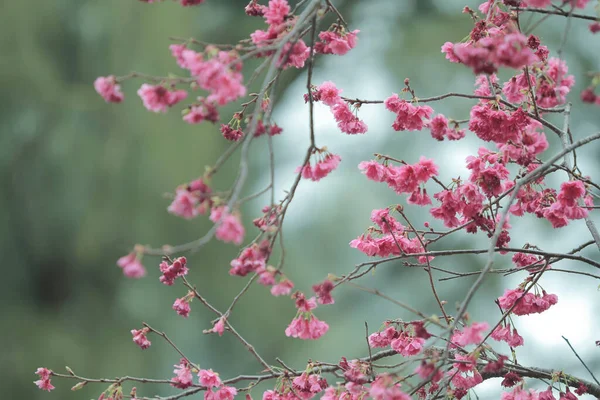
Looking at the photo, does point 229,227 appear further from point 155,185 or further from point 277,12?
point 155,185

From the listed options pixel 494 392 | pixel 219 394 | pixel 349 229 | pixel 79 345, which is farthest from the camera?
pixel 79 345

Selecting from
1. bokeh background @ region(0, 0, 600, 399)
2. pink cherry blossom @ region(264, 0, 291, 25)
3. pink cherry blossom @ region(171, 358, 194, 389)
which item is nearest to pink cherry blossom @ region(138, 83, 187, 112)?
pink cherry blossom @ region(264, 0, 291, 25)

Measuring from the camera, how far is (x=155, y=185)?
490cm

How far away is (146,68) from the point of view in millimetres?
5113

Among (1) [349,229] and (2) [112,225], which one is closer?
(1) [349,229]

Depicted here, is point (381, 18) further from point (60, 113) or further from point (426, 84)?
point (60, 113)

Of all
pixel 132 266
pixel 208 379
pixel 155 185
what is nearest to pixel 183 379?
pixel 208 379

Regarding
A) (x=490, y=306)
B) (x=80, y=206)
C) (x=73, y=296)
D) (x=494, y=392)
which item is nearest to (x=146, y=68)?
(x=80, y=206)

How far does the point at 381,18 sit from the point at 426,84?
819mm

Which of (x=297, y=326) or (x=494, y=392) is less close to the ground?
(x=494, y=392)

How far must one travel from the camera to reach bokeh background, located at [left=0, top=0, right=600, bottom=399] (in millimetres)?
4230

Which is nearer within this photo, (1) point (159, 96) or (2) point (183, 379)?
(1) point (159, 96)

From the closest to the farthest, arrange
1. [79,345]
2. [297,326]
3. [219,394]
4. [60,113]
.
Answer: [297,326], [219,394], [79,345], [60,113]

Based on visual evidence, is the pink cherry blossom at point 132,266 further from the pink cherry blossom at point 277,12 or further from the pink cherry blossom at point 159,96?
the pink cherry blossom at point 277,12
